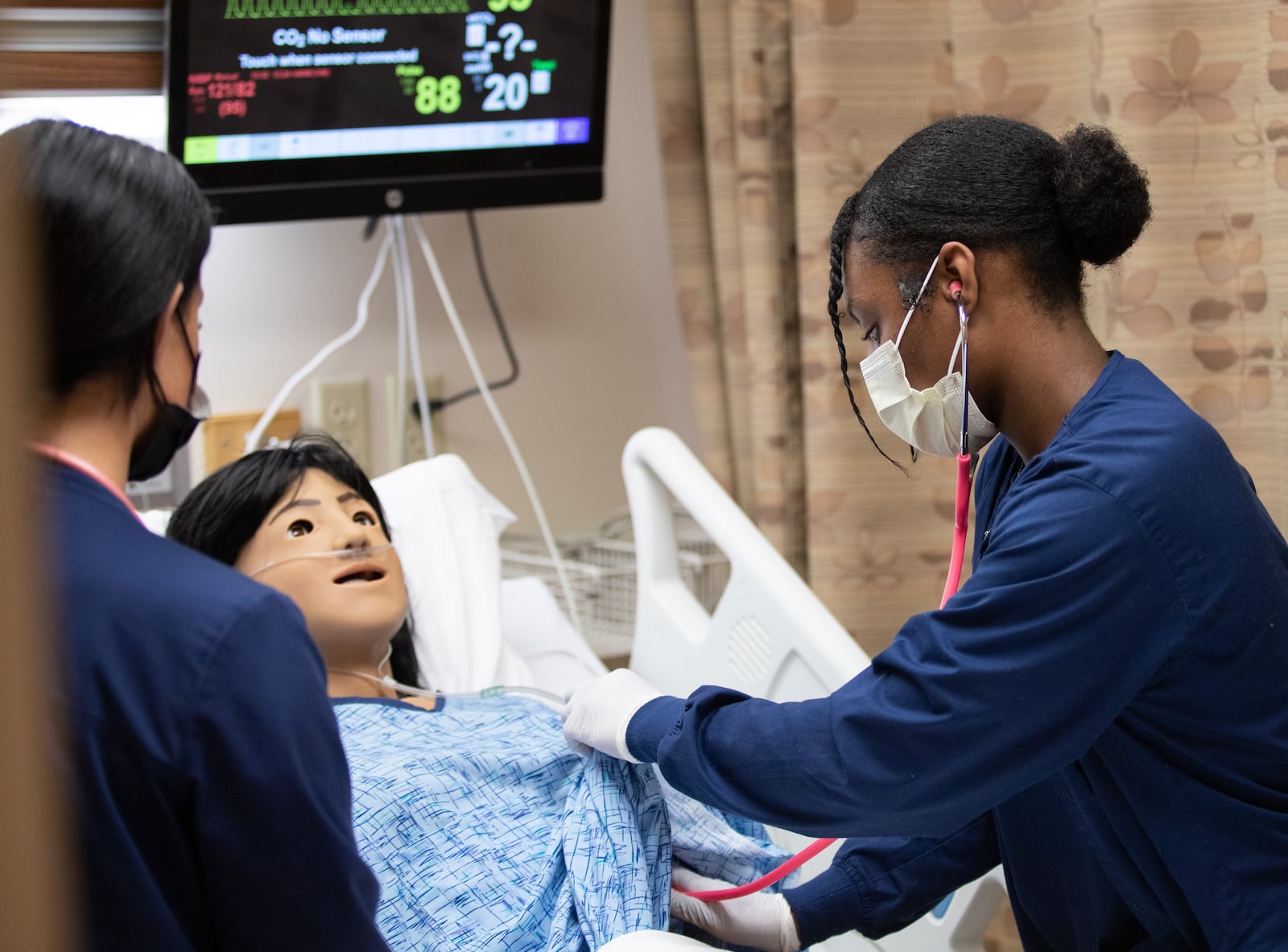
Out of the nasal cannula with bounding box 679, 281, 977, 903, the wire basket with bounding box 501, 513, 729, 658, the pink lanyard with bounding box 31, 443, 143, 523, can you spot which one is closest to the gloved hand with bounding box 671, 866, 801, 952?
the nasal cannula with bounding box 679, 281, 977, 903

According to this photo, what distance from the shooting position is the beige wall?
252 centimetres

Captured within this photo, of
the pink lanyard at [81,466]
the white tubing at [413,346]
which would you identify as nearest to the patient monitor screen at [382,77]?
the white tubing at [413,346]

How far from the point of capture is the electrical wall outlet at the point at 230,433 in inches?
94.5

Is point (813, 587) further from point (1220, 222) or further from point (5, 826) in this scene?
point (5, 826)

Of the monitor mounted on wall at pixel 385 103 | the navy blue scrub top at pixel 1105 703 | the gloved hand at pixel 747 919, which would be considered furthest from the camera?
the monitor mounted on wall at pixel 385 103

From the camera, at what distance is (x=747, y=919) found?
1.46m

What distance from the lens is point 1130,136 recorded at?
5.31ft

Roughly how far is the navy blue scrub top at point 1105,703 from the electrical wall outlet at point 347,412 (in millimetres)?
1459

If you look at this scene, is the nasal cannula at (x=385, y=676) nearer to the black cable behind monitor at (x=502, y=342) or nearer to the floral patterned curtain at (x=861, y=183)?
the floral patterned curtain at (x=861, y=183)

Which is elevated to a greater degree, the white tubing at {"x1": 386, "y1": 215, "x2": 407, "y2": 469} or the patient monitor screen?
the patient monitor screen

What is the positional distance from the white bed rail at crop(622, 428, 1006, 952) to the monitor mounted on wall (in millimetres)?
694

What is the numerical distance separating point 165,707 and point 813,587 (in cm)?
161

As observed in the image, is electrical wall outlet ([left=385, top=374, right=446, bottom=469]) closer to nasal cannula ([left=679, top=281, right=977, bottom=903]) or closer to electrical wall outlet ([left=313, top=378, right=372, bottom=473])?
electrical wall outlet ([left=313, top=378, right=372, bottom=473])

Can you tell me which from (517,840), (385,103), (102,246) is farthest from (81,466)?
(385,103)
